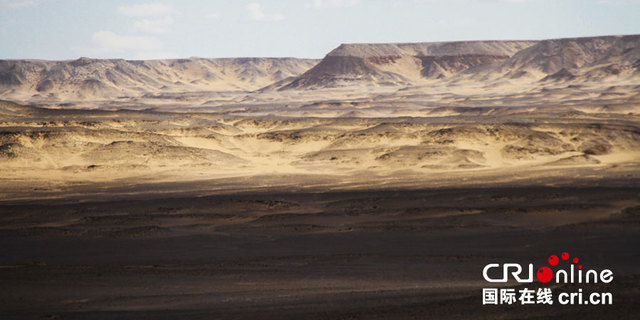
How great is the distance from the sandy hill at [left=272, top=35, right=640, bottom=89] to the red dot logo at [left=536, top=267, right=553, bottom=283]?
11460cm

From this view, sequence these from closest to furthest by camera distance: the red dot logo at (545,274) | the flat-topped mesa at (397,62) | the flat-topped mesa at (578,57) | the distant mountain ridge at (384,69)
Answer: the red dot logo at (545,274), the flat-topped mesa at (578,57), the distant mountain ridge at (384,69), the flat-topped mesa at (397,62)

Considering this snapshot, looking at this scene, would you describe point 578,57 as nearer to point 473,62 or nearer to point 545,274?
point 473,62

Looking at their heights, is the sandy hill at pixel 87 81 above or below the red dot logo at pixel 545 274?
above

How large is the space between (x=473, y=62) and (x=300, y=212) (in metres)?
151

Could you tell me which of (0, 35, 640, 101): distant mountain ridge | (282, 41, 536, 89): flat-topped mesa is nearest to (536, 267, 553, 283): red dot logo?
(0, 35, 640, 101): distant mountain ridge

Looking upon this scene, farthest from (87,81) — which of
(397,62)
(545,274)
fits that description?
(545,274)

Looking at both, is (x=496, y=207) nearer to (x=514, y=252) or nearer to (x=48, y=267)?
(x=514, y=252)

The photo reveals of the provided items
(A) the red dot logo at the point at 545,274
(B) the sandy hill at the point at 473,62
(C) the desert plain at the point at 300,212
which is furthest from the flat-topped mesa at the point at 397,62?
(A) the red dot logo at the point at 545,274

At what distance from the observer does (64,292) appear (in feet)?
41.3

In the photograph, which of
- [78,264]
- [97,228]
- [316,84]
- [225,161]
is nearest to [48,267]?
[78,264]

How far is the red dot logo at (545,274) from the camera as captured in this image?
41.1 feet

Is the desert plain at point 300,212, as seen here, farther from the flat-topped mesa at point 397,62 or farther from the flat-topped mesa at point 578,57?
the flat-topped mesa at point 397,62

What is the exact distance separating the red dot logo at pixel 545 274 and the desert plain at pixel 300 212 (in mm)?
→ 630

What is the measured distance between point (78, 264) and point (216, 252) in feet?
10.1
